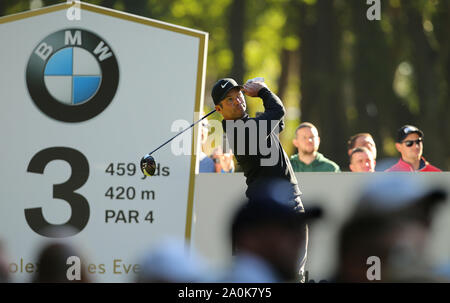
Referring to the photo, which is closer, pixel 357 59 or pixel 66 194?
pixel 66 194

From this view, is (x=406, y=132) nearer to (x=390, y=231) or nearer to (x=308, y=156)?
(x=308, y=156)

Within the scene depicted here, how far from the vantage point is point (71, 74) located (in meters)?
7.50

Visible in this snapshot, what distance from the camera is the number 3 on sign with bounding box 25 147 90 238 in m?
7.22

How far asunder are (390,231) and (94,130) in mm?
2990

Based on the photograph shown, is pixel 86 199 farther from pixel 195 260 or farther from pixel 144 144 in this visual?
pixel 195 260

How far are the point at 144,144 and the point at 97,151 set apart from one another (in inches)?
18.3

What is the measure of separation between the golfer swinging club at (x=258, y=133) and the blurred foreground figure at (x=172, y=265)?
921mm

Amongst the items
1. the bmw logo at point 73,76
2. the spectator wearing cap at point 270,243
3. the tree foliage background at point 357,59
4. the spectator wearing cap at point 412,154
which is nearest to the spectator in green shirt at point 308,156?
the spectator wearing cap at point 412,154

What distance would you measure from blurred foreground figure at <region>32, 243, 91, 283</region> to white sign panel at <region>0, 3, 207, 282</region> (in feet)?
0.26

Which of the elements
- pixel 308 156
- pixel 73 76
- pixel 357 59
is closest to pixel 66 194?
pixel 73 76

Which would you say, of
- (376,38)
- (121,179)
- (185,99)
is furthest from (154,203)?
(376,38)

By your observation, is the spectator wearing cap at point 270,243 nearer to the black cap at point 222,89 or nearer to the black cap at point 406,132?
the black cap at point 222,89

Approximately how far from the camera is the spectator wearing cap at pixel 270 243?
5832 mm
